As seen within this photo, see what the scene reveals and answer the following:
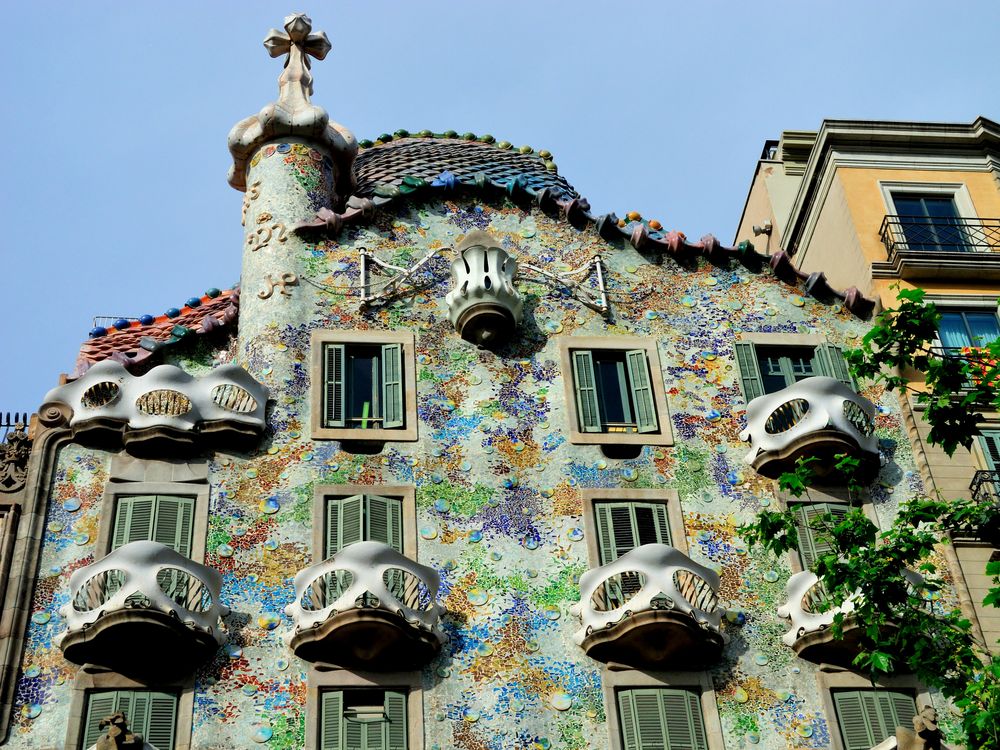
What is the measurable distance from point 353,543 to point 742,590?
222 inches

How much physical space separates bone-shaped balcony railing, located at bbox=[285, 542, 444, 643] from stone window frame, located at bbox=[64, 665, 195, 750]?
161 centimetres

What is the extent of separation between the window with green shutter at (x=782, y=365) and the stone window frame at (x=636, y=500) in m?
2.78

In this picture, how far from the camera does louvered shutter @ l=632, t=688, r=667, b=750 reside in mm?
22344

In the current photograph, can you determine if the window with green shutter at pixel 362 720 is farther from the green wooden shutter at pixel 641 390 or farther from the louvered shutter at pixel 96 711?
the green wooden shutter at pixel 641 390

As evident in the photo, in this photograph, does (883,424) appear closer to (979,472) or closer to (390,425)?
(979,472)

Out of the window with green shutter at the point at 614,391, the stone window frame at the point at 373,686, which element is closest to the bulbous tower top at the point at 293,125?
the window with green shutter at the point at 614,391

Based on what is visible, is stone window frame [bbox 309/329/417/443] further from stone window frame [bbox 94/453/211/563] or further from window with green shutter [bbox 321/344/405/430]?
stone window frame [bbox 94/453/211/563]

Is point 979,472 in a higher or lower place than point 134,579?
higher

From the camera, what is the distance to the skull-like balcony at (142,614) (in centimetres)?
2206

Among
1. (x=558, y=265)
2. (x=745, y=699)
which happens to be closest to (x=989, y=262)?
(x=558, y=265)

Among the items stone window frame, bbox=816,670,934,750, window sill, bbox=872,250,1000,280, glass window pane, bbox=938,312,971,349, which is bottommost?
stone window frame, bbox=816,670,934,750

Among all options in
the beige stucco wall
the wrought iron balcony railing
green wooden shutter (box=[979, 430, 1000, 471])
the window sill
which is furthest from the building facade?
the wrought iron balcony railing

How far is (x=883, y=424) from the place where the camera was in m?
26.6

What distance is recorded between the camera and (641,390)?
26.5m
